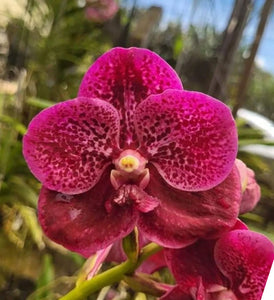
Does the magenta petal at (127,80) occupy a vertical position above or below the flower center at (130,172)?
above

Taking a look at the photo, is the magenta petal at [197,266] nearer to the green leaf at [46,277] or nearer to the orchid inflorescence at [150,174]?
the orchid inflorescence at [150,174]

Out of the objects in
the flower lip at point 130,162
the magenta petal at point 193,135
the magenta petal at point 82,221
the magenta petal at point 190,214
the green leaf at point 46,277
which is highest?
the magenta petal at point 193,135

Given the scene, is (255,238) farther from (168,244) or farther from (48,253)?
(48,253)

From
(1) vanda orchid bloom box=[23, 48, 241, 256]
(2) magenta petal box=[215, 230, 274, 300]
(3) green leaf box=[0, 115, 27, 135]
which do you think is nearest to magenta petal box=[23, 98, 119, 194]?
(1) vanda orchid bloom box=[23, 48, 241, 256]

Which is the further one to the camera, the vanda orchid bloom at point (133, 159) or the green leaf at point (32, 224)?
the green leaf at point (32, 224)

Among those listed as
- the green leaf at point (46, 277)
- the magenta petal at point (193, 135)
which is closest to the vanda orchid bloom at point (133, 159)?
the magenta petal at point (193, 135)
